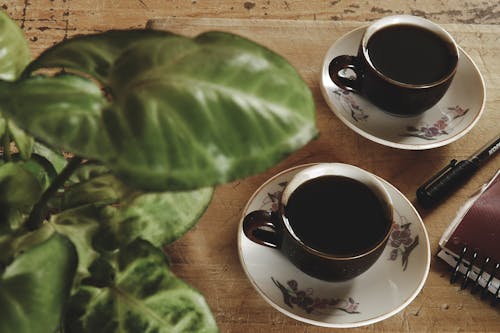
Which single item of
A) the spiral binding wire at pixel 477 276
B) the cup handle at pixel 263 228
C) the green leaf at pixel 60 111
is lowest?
the spiral binding wire at pixel 477 276

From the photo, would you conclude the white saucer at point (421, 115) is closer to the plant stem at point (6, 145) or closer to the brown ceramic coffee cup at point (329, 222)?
the brown ceramic coffee cup at point (329, 222)

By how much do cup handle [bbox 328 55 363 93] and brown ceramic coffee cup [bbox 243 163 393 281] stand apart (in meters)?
0.14

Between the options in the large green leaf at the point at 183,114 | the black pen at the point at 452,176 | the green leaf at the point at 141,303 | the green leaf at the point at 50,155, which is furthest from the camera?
the black pen at the point at 452,176

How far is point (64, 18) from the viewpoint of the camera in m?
0.90

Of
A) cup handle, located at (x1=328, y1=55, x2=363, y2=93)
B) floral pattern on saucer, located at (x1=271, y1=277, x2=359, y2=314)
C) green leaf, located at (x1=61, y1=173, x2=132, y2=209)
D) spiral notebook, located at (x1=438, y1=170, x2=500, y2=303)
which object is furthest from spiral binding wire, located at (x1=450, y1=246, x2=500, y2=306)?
green leaf, located at (x1=61, y1=173, x2=132, y2=209)

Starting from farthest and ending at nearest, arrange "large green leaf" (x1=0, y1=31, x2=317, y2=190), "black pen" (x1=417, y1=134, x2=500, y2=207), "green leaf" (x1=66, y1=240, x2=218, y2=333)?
"black pen" (x1=417, y1=134, x2=500, y2=207), "green leaf" (x1=66, y1=240, x2=218, y2=333), "large green leaf" (x1=0, y1=31, x2=317, y2=190)

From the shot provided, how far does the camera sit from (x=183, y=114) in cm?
32

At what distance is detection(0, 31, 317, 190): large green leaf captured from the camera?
0.30 metres

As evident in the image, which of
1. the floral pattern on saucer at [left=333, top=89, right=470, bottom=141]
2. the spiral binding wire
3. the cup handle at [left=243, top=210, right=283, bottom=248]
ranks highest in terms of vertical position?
the floral pattern on saucer at [left=333, top=89, right=470, bottom=141]

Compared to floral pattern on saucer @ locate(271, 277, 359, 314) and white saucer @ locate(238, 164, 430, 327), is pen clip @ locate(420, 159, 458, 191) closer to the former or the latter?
white saucer @ locate(238, 164, 430, 327)

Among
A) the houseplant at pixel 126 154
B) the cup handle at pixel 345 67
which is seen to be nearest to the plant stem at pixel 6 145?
the houseplant at pixel 126 154

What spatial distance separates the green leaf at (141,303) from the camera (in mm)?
420

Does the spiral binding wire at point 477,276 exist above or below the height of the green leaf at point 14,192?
below

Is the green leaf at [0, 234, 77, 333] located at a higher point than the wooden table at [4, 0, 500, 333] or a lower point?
higher
